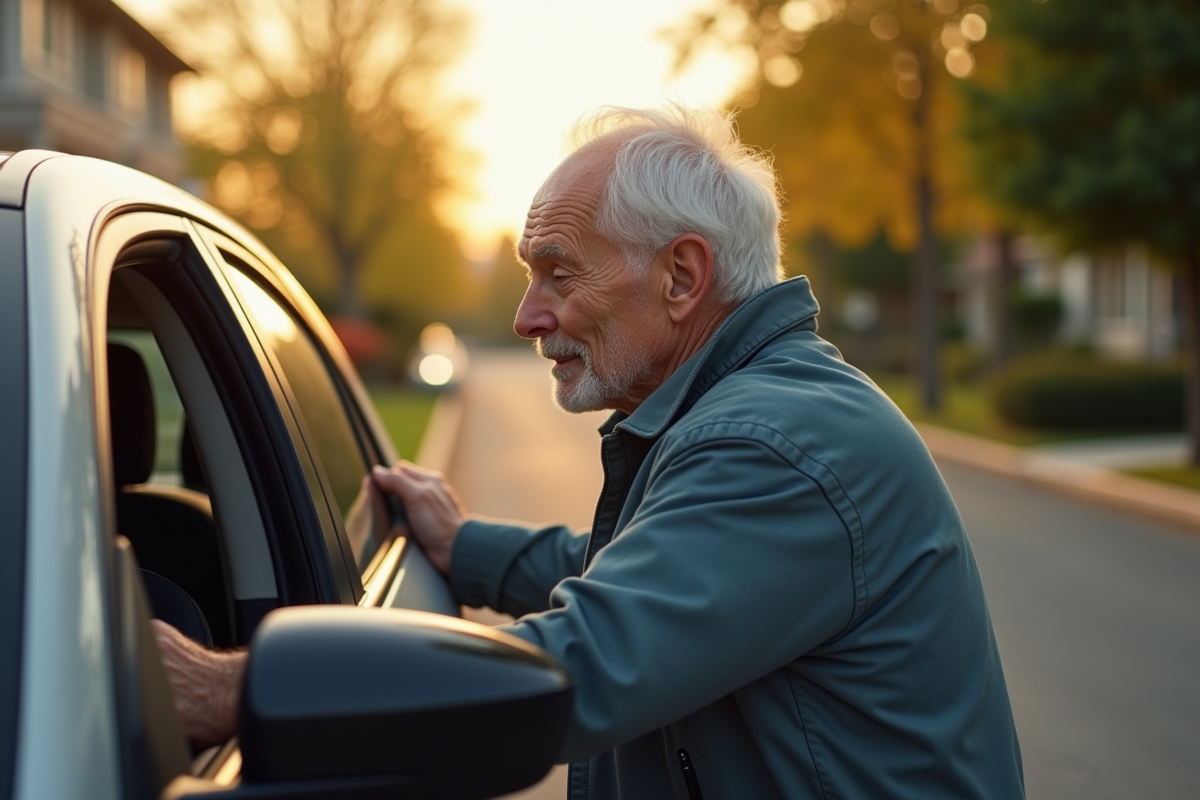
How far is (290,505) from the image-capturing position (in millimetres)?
2137

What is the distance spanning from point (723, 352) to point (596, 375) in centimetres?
30

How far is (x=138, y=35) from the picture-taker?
3216cm

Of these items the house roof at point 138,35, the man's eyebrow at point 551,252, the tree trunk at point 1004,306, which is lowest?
the man's eyebrow at point 551,252

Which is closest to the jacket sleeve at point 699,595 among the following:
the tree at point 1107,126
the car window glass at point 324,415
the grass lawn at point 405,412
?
the car window glass at point 324,415

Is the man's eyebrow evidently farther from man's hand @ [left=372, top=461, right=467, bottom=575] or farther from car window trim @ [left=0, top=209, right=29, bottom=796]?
car window trim @ [left=0, top=209, right=29, bottom=796]

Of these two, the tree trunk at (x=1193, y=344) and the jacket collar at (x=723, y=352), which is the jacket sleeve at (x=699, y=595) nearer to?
the jacket collar at (x=723, y=352)

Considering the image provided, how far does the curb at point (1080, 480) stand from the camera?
38.1 feet

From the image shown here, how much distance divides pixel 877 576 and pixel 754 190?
0.70 metres

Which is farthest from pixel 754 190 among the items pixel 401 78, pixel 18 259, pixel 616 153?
pixel 401 78


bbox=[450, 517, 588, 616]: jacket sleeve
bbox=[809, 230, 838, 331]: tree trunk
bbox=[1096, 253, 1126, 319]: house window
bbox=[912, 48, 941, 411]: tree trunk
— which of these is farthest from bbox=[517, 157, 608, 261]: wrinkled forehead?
bbox=[1096, 253, 1126, 319]: house window

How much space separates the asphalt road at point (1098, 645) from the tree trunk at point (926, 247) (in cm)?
1095

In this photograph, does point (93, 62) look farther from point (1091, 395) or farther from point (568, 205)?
point (568, 205)

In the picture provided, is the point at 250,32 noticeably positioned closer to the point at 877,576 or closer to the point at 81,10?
the point at 81,10

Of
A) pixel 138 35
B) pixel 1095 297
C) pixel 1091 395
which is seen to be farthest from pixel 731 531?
pixel 1095 297
